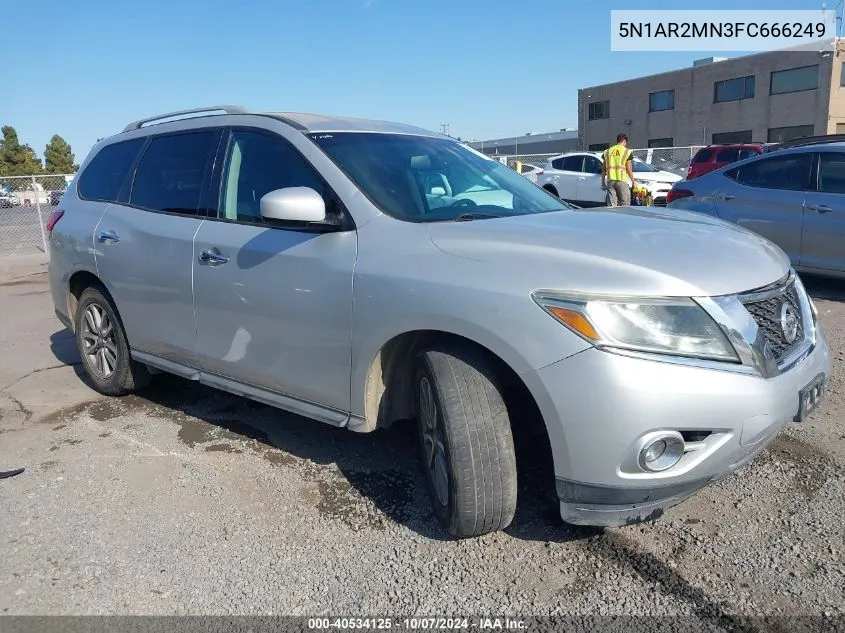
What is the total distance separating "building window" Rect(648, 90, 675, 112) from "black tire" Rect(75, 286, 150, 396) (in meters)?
46.9

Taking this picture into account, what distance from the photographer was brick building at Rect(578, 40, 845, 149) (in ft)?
120

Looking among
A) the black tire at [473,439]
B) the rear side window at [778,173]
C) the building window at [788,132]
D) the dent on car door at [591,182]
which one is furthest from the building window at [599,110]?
the black tire at [473,439]

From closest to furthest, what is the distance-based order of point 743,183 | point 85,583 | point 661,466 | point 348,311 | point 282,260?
point 661,466, point 85,583, point 348,311, point 282,260, point 743,183

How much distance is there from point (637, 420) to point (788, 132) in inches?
1699

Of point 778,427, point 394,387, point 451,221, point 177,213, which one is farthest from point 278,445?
point 778,427

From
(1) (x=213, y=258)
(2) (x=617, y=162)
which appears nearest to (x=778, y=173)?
(2) (x=617, y=162)

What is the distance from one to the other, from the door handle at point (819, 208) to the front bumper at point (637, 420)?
5228mm

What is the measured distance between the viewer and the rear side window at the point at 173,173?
12.8 ft

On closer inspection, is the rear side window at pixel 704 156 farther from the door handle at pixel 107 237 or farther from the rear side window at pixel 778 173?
the door handle at pixel 107 237

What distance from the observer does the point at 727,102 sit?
42188 millimetres

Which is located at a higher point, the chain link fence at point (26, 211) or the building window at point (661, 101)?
the building window at point (661, 101)

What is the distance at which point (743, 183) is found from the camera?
7684 mm

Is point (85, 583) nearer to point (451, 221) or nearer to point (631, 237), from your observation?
point (451, 221)

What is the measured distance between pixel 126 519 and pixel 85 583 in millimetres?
485
